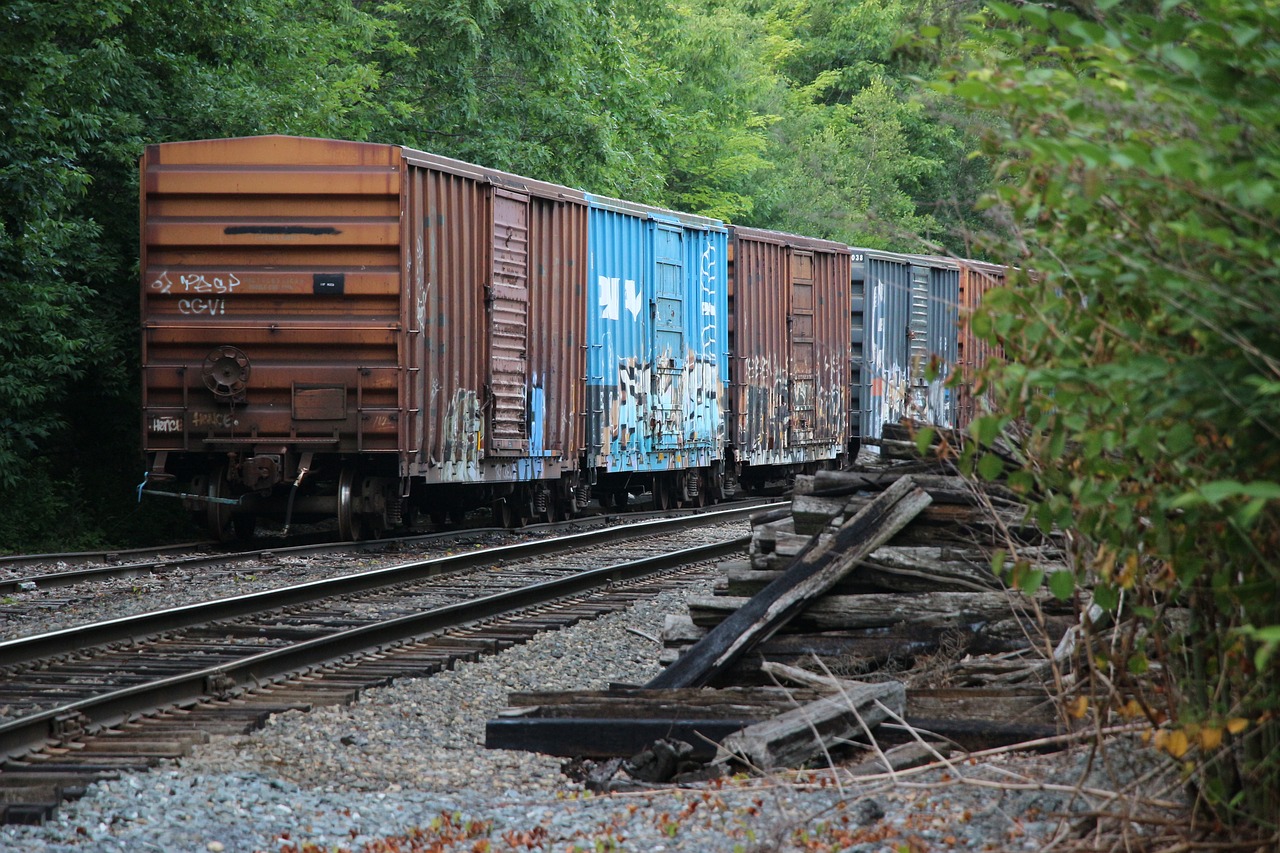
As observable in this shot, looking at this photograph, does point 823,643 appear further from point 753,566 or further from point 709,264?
point 709,264

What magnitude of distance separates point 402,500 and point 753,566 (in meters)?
7.80

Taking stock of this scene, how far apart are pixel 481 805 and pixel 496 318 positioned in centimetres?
985

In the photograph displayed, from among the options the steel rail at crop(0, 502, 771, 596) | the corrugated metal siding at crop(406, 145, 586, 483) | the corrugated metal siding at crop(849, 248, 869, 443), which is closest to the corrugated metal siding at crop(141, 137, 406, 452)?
the corrugated metal siding at crop(406, 145, 586, 483)

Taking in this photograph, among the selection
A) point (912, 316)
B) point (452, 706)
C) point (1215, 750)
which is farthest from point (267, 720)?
point (912, 316)

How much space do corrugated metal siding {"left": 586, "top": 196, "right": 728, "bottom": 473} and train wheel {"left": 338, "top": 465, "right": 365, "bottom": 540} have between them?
11.1 feet

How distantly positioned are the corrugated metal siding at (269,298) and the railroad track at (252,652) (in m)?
2.08

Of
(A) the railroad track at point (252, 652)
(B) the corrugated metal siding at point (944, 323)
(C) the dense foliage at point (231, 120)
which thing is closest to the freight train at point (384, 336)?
(C) the dense foliage at point (231, 120)

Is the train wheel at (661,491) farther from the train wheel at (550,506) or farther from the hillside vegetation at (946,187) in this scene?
Answer: the hillside vegetation at (946,187)

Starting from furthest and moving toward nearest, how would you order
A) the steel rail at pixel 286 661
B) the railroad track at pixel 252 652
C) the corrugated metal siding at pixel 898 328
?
the corrugated metal siding at pixel 898 328 → the steel rail at pixel 286 661 → the railroad track at pixel 252 652

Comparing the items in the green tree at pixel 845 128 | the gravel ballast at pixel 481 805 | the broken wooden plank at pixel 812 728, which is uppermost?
the green tree at pixel 845 128

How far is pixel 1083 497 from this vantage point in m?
3.52

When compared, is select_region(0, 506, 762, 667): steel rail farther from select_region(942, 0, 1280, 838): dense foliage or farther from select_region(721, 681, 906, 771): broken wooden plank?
select_region(942, 0, 1280, 838): dense foliage

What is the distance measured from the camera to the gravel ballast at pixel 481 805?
14.6 ft

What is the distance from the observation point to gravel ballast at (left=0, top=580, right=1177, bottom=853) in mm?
4453
